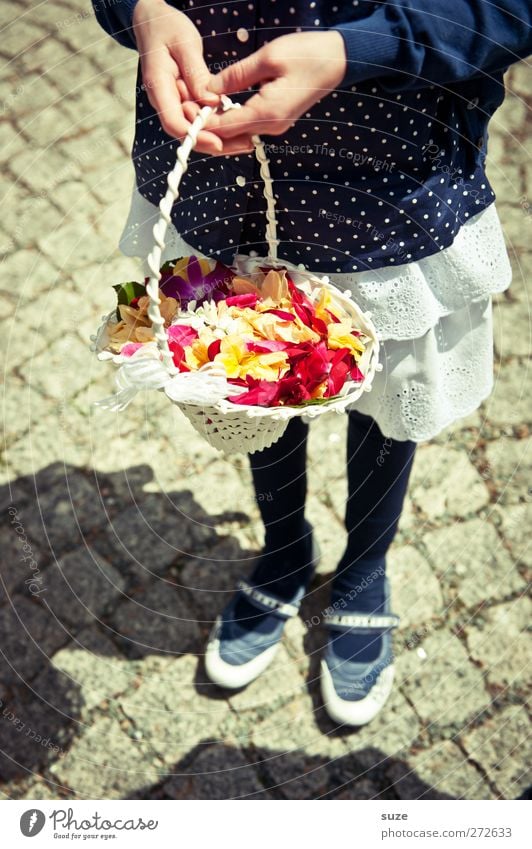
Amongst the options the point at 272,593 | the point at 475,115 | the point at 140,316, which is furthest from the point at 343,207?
the point at 272,593

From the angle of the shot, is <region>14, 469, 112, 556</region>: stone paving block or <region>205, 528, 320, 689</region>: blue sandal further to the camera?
<region>14, 469, 112, 556</region>: stone paving block

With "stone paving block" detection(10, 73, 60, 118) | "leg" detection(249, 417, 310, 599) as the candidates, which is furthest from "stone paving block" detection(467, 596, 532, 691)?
"stone paving block" detection(10, 73, 60, 118)

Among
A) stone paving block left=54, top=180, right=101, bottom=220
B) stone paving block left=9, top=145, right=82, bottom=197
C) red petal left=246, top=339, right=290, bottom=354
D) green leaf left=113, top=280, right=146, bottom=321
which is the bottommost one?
stone paving block left=54, top=180, right=101, bottom=220

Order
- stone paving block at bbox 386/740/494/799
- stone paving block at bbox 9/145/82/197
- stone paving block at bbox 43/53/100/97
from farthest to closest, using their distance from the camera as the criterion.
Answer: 1. stone paving block at bbox 43/53/100/97
2. stone paving block at bbox 9/145/82/197
3. stone paving block at bbox 386/740/494/799

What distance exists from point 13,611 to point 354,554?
0.99m

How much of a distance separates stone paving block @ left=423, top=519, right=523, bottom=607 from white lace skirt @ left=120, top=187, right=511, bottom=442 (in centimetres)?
73

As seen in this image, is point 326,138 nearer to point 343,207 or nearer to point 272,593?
point 343,207

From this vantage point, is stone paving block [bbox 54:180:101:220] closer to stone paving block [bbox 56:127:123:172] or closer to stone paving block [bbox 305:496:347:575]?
stone paving block [bbox 56:127:123:172]

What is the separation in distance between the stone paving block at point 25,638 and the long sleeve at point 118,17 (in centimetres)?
151

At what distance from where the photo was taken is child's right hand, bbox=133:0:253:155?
3.44 feet

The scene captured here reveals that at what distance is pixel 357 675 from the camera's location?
1937mm

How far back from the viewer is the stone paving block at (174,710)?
1.90 meters

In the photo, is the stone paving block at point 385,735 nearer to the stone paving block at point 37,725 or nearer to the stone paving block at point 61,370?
the stone paving block at point 37,725

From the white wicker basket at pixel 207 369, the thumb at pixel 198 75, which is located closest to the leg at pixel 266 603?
the white wicker basket at pixel 207 369
